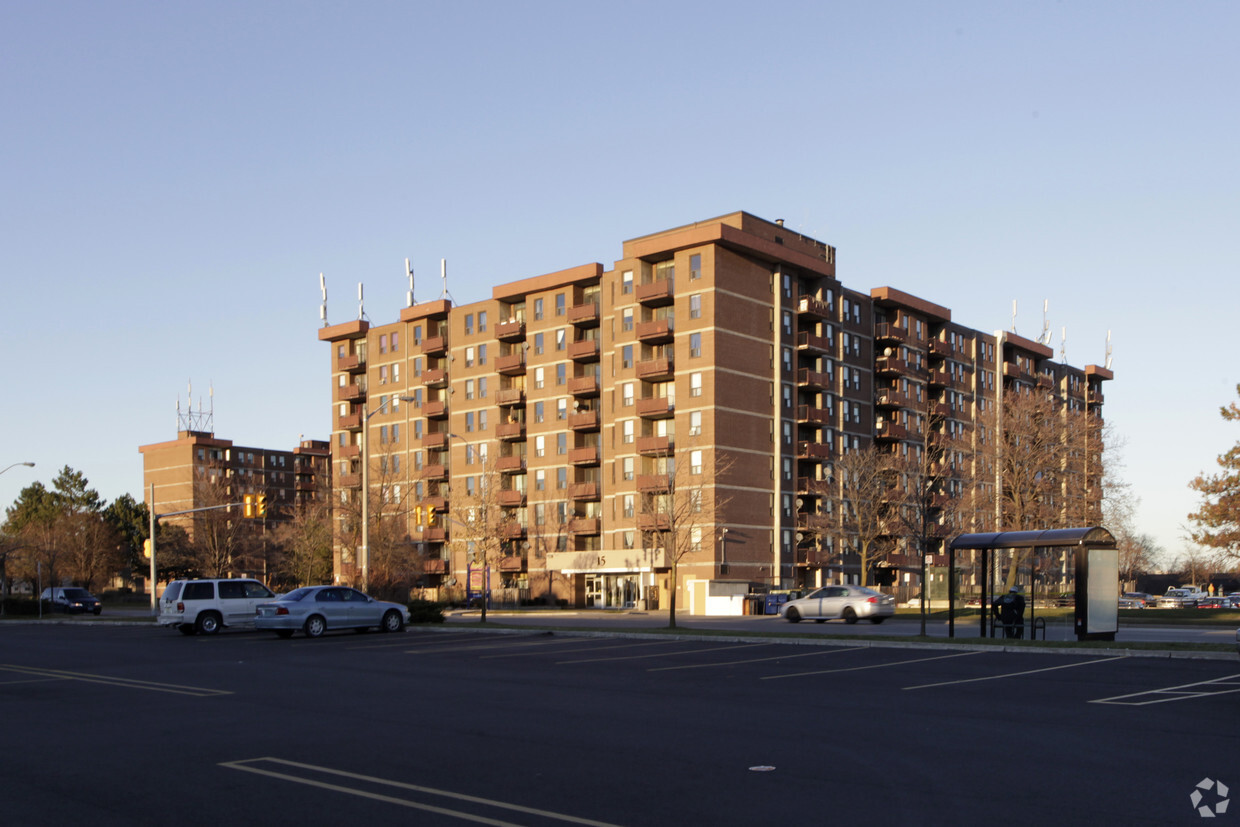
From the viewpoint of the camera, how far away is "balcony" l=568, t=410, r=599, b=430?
83875mm

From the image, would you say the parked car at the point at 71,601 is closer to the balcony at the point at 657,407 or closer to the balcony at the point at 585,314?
the balcony at the point at 657,407

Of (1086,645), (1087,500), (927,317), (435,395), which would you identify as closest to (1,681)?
(1086,645)

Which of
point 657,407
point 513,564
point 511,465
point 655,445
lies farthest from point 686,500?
point 511,465

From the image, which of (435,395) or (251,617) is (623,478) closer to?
(435,395)

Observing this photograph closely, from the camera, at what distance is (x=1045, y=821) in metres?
7.70

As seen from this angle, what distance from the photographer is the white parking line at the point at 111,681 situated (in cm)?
1703

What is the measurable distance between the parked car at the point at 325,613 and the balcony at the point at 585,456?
161ft

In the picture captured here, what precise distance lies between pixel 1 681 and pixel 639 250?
64371mm

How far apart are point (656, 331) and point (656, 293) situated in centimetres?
279

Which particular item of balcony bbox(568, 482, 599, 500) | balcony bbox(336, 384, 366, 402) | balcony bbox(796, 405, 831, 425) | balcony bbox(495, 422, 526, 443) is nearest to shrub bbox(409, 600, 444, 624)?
balcony bbox(568, 482, 599, 500)

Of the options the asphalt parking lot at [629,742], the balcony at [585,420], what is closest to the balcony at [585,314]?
the balcony at [585,420]

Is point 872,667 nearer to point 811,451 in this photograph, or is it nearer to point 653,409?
point 653,409

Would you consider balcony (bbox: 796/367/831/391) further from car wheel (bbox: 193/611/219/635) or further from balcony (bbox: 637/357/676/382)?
car wheel (bbox: 193/611/219/635)

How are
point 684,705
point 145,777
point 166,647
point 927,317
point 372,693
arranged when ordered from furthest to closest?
point 927,317
point 166,647
point 372,693
point 684,705
point 145,777
